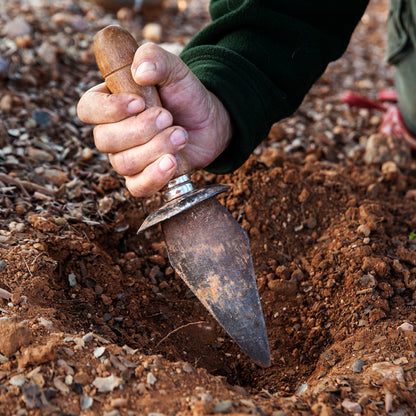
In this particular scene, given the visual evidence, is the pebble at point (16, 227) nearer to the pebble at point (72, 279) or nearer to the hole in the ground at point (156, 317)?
the hole in the ground at point (156, 317)

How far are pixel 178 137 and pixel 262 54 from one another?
745 millimetres

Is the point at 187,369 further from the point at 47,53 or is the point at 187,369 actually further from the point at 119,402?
the point at 47,53

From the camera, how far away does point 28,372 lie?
157cm

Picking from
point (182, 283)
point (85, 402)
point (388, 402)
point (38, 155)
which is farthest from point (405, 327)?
point (38, 155)

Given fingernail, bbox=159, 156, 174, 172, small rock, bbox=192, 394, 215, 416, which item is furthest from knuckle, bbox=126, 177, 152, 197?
small rock, bbox=192, 394, 215, 416

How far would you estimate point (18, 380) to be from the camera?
1.54 m

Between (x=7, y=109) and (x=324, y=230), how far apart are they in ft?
6.86

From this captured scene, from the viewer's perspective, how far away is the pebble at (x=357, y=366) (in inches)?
70.3

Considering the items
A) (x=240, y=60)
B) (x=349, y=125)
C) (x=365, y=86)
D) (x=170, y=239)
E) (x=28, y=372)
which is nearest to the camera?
(x=28, y=372)

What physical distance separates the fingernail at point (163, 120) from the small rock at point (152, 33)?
9.24 ft

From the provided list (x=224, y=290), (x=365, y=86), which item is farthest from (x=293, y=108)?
(x=365, y=86)

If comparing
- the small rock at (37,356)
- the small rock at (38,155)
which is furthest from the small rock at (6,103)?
the small rock at (37,356)

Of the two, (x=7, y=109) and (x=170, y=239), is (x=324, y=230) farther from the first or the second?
(x=7, y=109)

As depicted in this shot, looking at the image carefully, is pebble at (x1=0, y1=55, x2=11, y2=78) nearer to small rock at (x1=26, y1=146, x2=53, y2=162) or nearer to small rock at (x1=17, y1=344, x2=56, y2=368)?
small rock at (x1=26, y1=146, x2=53, y2=162)
